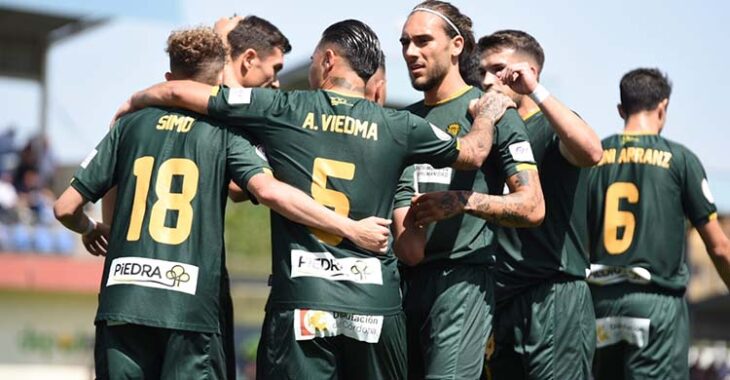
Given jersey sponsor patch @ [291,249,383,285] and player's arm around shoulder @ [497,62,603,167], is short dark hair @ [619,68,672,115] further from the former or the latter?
jersey sponsor patch @ [291,249,383,285]

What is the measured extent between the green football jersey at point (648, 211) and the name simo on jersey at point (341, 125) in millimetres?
2876

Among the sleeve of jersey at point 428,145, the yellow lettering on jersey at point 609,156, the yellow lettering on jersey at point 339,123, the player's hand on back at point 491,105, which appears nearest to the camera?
the yellow lettering on jersey at point 339,123

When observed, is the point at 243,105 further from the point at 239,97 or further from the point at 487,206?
the point at 487,206

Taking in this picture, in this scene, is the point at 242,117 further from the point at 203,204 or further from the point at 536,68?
the point at 536,68

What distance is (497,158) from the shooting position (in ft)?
23.9

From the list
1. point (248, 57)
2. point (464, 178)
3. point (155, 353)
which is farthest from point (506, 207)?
point (155, 353)

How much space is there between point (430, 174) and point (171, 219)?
1.59 m

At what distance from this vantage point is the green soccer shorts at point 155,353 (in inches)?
262

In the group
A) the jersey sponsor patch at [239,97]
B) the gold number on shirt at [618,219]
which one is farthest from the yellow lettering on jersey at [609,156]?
the jersey sponsor patch at [239,97]

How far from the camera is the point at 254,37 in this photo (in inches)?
306

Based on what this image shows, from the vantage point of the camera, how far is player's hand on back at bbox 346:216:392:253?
652 cm

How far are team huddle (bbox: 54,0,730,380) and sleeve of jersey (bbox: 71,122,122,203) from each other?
0.01 metres

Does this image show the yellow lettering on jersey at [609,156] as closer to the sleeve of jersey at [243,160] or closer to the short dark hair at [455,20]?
the short dark hair at [455,20]

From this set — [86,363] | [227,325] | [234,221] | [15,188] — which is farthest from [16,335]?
[227,325]
